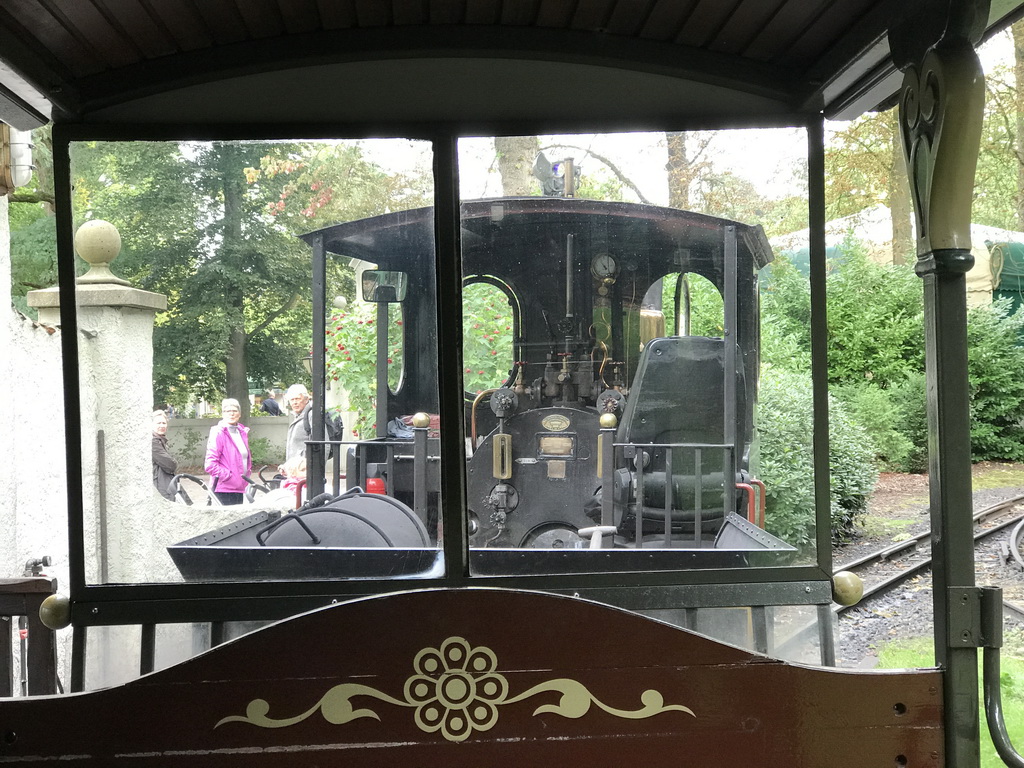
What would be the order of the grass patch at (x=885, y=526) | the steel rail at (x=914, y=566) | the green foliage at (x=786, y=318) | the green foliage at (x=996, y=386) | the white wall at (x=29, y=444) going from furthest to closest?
the green foliage at (x=996, y=386)
the grass patch at (x=885, y=526)
the steel rail at (x=914, y=566)
the white wall at (x=29, y=444)
the green foliage at (x=786, y=318)

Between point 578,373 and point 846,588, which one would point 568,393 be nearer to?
point 578,373

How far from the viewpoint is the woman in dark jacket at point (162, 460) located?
2.38m

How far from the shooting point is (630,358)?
270 cm

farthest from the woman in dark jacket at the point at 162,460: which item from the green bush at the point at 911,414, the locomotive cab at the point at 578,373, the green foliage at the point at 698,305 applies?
the green bush at the point at 911,414

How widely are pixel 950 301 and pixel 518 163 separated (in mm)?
1116

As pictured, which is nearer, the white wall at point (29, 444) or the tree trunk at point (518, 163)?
the tree trunk at point (518, 163)

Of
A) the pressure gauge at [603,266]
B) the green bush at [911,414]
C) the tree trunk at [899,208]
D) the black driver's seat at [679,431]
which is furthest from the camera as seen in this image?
the tree trunk at [899,208]

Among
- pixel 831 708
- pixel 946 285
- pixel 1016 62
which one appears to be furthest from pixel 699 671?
pixel 1016 62

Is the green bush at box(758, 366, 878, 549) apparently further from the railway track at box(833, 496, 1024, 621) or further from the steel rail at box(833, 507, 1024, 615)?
the railway track at box(833, 496, 1024, 621)

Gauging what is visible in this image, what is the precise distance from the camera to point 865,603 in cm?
647

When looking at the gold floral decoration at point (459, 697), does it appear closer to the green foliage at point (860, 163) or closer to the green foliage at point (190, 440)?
the green foliage at point (190, 440)

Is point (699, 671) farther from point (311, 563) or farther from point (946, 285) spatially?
point (311, 563)

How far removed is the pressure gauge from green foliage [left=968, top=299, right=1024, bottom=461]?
9144mm

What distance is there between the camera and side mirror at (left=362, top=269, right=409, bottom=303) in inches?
93.0
